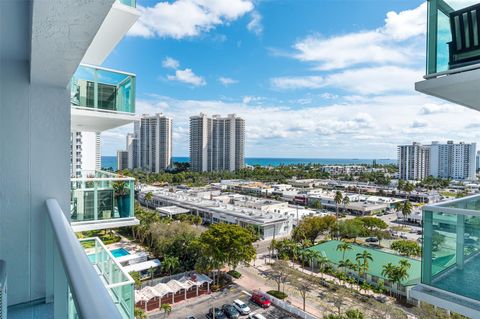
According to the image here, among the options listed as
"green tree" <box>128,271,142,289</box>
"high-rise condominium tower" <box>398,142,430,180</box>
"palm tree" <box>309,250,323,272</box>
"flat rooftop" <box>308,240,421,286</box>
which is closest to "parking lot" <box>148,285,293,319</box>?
"green tree" <box>128,271,142,289</box>

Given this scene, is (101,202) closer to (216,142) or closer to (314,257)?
(314,257)

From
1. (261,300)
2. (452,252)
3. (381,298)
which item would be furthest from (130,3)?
(381,298)

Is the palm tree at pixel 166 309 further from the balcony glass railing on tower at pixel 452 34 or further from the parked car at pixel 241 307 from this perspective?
the balcony glass railing on tower at pixel 452 34

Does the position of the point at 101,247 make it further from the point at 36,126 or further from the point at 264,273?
the point at 264,273

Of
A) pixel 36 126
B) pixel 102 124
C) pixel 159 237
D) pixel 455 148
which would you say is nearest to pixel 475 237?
pixel 36 126

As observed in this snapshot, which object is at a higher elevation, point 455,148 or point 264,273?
point 455,148

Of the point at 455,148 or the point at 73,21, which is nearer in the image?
the point at 73,21

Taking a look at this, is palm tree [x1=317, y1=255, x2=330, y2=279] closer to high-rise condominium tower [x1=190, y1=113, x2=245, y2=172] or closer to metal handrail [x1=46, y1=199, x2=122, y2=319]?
metal handrail [x1=46, y1=199, x2=122, y2=319]
